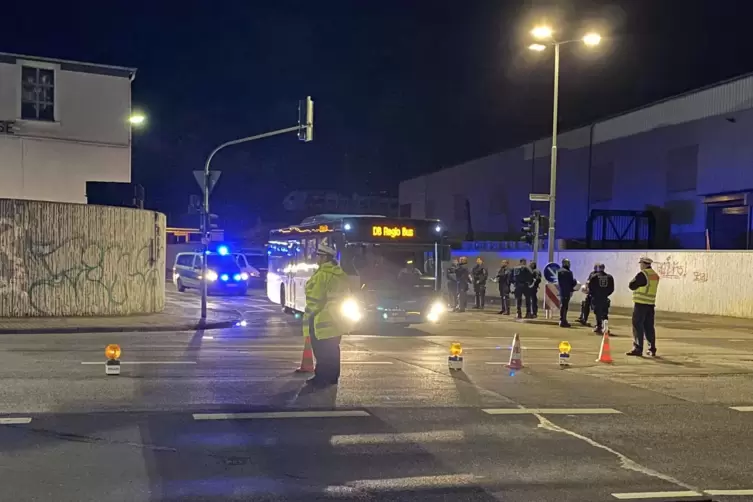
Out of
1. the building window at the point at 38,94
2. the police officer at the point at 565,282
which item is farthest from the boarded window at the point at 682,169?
the building window at the point at 38,94

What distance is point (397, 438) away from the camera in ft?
25.1

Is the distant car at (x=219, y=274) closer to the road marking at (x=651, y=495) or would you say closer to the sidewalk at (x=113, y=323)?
the sidewalk at (x=113, y=323)

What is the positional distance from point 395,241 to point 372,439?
36.3 ft

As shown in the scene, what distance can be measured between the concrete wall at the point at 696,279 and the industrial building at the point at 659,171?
6.42 metres

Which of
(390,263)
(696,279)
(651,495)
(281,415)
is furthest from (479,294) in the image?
(651,495)

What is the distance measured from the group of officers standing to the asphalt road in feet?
2.75

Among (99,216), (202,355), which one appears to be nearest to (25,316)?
(99,216)

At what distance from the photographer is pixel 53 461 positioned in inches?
257

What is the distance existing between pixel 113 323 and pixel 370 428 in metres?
12.4

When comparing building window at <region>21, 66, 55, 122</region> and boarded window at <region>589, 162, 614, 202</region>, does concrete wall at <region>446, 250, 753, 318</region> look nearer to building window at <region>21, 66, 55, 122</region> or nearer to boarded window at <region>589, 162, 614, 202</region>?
boarded window at <region>589, 162, 614, 202</region>

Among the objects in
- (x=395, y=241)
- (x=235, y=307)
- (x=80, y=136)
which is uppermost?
(x=80, y=136)

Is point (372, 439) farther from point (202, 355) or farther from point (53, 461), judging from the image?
point (202, 355)

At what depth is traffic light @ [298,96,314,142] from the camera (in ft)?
64.2

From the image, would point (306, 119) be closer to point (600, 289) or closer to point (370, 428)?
point (600, 289)
